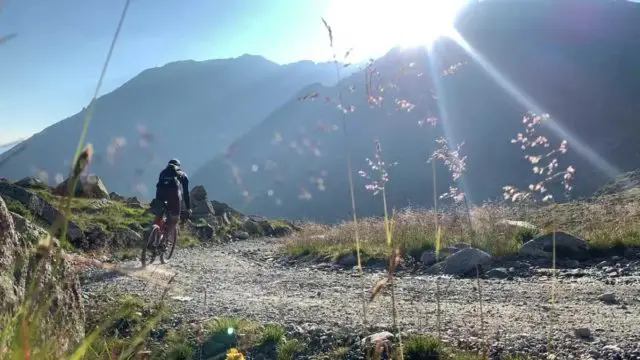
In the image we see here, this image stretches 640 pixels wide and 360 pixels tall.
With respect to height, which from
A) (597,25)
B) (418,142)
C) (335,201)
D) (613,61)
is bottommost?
(335,201)

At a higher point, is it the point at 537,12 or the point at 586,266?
the point at 537,12

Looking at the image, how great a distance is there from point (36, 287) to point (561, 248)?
28.6 feet

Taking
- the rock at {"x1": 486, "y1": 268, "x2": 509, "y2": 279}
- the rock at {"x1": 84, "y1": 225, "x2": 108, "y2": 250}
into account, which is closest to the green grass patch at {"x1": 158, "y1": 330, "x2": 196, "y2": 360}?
the rock at {"x1": 486, "y1": 268, "x2": 509, "y2": 279}

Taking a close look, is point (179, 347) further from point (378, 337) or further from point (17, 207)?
point (17, 207)

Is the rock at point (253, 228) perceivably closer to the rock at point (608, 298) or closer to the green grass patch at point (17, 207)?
the green grass patch at point (17, 207)

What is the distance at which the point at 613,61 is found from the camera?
4205 inches

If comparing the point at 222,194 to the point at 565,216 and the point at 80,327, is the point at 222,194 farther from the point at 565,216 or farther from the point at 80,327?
the point at 80,327

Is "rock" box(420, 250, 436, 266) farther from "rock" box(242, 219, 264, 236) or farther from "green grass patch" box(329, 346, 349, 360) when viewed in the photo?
"rock" box(242, 219, 264, 236)

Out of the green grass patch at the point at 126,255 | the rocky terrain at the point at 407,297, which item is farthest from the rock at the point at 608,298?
the green grass patch at the point at 126,255

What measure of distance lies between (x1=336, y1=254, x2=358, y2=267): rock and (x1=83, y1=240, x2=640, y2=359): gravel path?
1.56 meters

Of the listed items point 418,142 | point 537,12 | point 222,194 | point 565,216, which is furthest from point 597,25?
point 565,216

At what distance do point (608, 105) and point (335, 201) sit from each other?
2479 inches

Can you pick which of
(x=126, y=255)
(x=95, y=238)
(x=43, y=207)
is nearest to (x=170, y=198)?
(x=126, y=255)

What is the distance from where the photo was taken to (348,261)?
10867 mm
